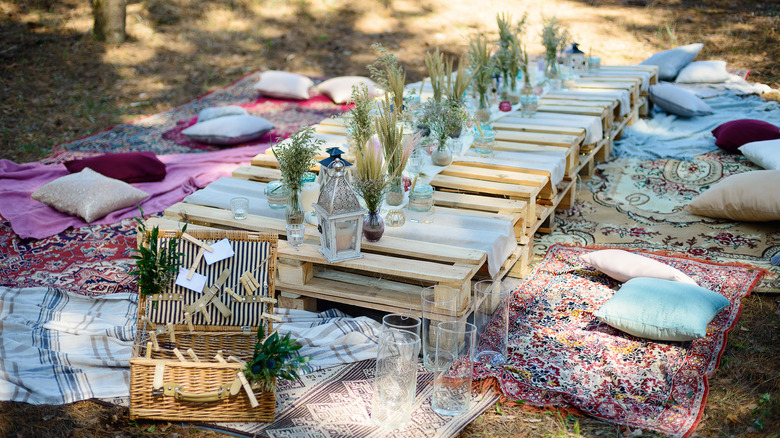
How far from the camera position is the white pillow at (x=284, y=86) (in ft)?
23.6

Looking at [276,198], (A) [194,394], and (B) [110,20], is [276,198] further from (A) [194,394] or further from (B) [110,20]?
(B) [110,20]

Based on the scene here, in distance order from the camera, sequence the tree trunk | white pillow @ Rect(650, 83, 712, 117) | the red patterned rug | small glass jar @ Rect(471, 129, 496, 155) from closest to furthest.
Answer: the red patterned rug < small glass jar @ Rect(471, 129, 496, 155) < white pillow @ Rect(650, 83, 712, 117) < the tree trunk

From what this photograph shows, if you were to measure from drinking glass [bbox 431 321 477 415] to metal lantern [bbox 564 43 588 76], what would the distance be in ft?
14.0

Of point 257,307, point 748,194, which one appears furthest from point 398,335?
point 748,194

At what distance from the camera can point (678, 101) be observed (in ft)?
21.3

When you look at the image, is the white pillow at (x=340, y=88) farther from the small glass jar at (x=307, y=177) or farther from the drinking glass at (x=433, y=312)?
the drinking glass at (x=433, y=312)

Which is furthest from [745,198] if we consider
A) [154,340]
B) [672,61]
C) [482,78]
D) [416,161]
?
[672,61]

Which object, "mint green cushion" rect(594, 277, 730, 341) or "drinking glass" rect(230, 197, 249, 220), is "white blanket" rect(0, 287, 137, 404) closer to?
"drinking glass" rect(230, 197, 249, 220)

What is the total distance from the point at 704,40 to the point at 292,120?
5.50m

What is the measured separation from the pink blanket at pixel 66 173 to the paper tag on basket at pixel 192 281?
1.85 meters

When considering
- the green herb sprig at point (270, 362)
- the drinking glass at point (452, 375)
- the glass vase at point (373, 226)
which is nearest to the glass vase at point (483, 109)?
the glass vase at point (373, 226)

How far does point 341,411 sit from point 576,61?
4.75 meters

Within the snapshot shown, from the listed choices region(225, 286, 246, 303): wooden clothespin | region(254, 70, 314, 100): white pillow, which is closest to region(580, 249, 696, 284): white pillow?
region(225, 286, 246, 303): wooden clothespin

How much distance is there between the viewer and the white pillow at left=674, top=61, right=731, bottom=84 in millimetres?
7211
